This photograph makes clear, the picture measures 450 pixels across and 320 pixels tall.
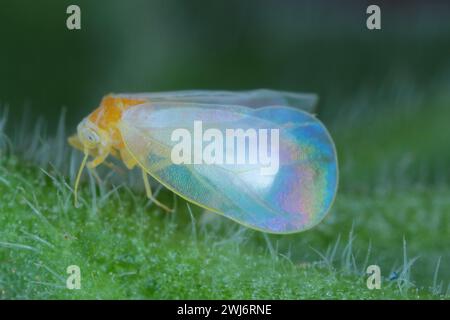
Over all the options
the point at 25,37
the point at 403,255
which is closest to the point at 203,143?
the point at 403,255

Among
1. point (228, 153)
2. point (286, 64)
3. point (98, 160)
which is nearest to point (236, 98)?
point (228, 153)

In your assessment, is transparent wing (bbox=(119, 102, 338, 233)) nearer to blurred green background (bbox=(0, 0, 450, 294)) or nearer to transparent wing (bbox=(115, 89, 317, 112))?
transparent wing (bbox=(115, 89, 317, 112))

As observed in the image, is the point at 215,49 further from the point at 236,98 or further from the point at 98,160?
the point at 98,160

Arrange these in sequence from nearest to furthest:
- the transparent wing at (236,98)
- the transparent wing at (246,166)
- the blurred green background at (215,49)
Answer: the transparent wing at (246,166) < the transparent wing at (236,98) < the blurred green background at (215,49)

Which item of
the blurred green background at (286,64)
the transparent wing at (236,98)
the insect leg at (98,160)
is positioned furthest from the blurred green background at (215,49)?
the insect leg at (98,160)

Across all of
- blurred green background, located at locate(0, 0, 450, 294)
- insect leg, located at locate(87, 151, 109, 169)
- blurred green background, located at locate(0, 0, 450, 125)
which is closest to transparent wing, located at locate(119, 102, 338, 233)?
insect leg, located at locate(87, 151, 109, 169)

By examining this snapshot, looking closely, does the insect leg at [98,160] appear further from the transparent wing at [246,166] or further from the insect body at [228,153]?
the transparent wing at [246,166]

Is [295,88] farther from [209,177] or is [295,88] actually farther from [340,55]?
[209,177]

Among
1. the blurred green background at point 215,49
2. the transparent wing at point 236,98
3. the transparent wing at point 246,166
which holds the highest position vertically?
the blurred green background at point 215,49

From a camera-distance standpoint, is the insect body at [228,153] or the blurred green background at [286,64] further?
the blurred green background at [286,64]
